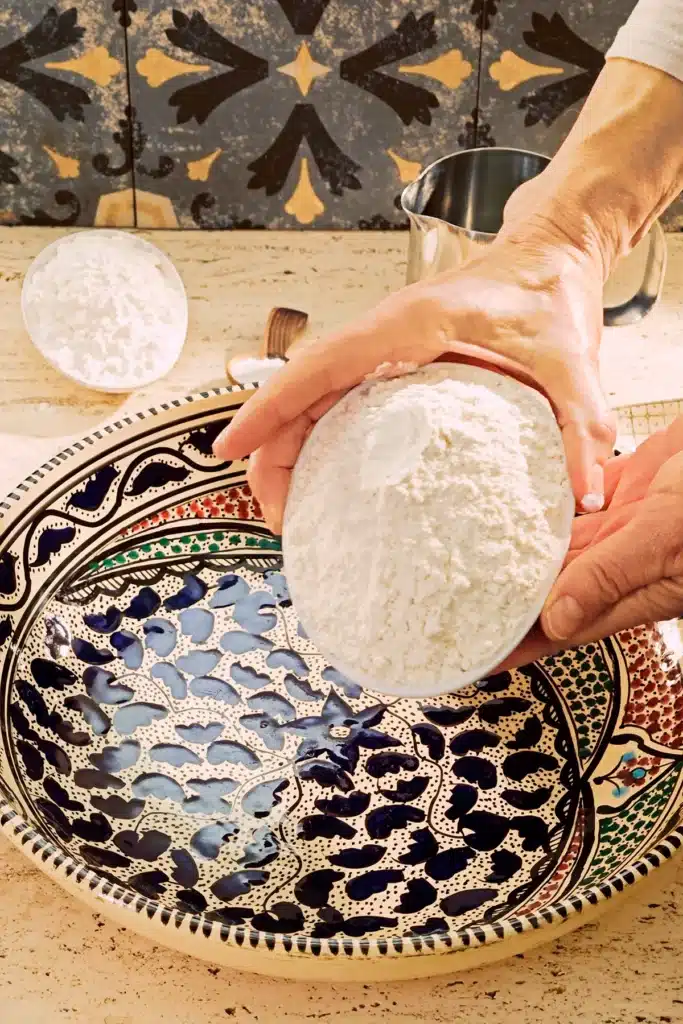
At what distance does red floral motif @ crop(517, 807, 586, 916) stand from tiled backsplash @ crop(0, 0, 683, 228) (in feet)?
2.34

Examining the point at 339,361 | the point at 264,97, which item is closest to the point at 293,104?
the point at 264,97

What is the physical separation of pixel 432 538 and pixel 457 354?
157 millimetres

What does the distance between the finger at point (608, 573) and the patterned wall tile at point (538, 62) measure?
0.61 metres

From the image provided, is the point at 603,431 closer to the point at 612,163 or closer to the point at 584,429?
the point at 584,429

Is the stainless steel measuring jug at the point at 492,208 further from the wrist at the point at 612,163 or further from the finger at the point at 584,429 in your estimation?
the finger at the point at 584,429

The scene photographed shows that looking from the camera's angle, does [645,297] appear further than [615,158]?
Yes

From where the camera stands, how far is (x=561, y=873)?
0.62 metres

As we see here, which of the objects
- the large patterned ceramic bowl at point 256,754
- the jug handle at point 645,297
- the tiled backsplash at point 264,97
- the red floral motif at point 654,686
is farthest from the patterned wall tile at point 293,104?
the red floral motif at point 654,686

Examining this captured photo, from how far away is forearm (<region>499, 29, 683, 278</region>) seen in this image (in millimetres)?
741

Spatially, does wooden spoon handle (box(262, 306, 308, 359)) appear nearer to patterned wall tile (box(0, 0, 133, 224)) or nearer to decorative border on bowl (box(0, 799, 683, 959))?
patterned wall tile (box(0, 0, 133, 224))

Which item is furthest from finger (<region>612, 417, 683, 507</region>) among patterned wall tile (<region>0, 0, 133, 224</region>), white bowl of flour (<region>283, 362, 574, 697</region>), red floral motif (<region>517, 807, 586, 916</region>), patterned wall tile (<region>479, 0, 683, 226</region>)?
patterned wall tile (<region>0, 0, 133, 224</region>)

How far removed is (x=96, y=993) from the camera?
1.84 feet

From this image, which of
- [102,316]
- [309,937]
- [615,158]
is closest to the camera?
[309,937]

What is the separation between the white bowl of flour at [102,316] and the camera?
2.99 ft
